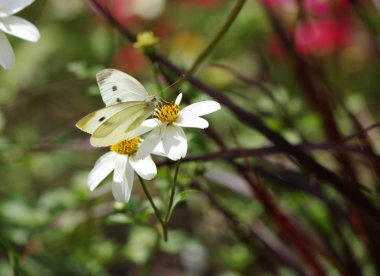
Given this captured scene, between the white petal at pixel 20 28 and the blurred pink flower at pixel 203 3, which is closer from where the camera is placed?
the white petal at pixel 20 28

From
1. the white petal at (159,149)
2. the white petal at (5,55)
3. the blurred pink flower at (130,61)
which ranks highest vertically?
the blurred pink flower at (130,61)

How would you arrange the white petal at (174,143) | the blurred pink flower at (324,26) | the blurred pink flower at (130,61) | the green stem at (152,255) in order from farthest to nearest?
1. the blurred pink flower at (130,61)
2. the blurred pink flower at (324,26)
3. the green stem at (152,255)
4. the white petal at (174,143)

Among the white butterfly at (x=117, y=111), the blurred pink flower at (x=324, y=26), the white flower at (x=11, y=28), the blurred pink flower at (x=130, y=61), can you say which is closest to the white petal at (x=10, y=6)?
the white flower at (x=11, y=28)

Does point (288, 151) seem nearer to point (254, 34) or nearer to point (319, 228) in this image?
point (319, 228)

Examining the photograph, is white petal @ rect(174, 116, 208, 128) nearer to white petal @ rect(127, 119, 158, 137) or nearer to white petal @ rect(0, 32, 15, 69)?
white petal @ rect(127, 119, 158, 137)

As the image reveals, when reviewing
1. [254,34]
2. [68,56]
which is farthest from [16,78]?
[254,34]

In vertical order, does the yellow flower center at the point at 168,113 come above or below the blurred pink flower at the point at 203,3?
below

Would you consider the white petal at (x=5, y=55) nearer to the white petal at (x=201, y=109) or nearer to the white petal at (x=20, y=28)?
the white petal at (x=20, y=28)
